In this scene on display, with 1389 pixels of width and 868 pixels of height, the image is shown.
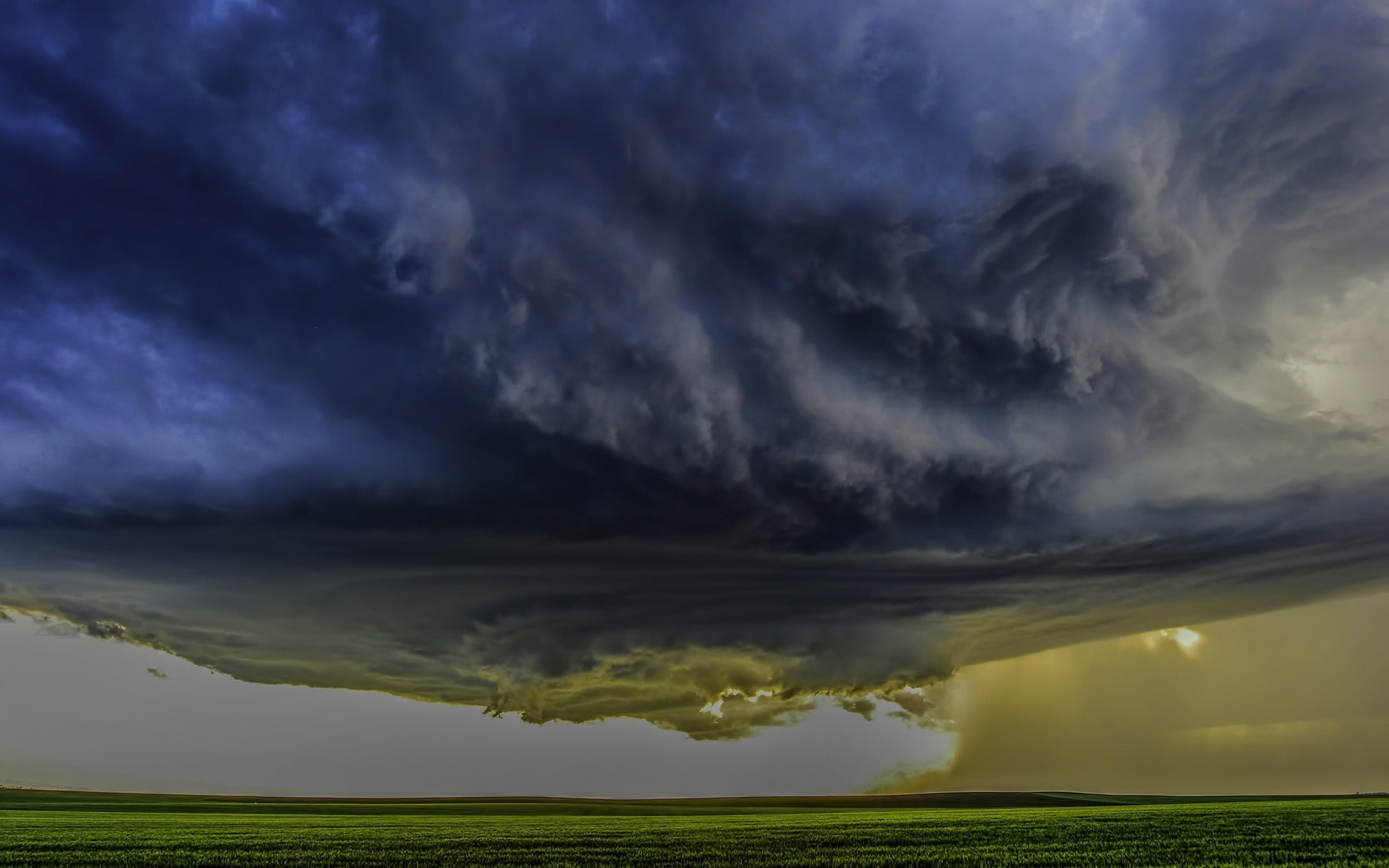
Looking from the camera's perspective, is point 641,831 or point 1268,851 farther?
point 641,831

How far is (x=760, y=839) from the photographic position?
139ft

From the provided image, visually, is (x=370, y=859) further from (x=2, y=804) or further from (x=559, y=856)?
(x=2, y=804)

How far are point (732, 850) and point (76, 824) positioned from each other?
48.5m

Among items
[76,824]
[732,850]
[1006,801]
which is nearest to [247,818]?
[76,824]

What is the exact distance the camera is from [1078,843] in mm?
39250

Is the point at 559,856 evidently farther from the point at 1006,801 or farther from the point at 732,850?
the point at 1006,801

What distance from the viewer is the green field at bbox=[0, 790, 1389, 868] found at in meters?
35.7

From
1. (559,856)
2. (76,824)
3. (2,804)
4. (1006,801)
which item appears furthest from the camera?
(1006,801)

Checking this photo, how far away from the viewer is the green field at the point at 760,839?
35688 mm

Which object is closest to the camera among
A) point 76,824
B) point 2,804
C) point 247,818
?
point 76,824

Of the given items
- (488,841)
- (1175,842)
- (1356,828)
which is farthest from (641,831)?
(1356,828)

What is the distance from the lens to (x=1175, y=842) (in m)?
38.8

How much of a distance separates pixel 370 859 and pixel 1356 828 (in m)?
46.8

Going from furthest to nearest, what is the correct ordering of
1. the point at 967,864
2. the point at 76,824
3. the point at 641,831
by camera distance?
1. the point at 76,824
2. the point at 641,831
3. the point at 967,864
